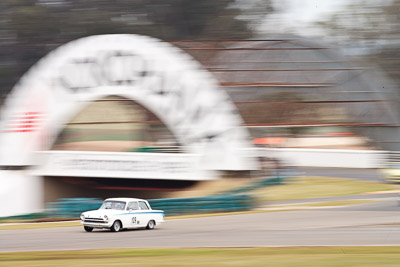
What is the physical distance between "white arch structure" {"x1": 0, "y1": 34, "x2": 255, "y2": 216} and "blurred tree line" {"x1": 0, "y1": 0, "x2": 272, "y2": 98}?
38760 mm

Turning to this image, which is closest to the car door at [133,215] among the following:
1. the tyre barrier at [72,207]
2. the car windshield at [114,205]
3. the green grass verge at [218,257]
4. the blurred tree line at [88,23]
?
the car windshield at [114,205]

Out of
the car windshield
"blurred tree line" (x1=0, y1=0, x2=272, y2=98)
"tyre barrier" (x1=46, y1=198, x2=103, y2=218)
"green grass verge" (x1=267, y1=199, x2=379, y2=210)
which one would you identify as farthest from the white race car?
"blurred tree line" (x1=0, y1=0, x2=272, y2=98)

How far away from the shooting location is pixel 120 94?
30375mm

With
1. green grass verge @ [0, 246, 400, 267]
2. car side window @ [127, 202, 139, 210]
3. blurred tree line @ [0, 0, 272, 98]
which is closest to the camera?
green grass verge @ [0, 246, 400, 267]

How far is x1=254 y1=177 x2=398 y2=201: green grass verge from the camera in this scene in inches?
1163

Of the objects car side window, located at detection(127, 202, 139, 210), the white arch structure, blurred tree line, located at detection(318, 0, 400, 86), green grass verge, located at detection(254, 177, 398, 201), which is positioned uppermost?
blurred tree line, located at detection(318, 0, 400, 86)

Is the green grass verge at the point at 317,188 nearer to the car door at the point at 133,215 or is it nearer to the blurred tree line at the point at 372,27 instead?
the car door at the point at 133,215

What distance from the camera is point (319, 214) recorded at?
70.0ft

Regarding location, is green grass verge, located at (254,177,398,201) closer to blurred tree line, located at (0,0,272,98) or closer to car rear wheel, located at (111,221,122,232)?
car rear wheel, located at (111,221,122,232)

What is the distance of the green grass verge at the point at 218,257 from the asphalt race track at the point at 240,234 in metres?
0.92

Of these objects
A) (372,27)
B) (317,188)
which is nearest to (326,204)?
(317,188)

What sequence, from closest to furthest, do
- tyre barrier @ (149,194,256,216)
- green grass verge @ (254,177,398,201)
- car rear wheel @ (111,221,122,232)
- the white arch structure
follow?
1. car rear wheel @ (111,221,122,232)
2. tyre barrier @ (149,194,256,216)
3. the white arch structure
4. green grass verge @ (254,177,398,201)

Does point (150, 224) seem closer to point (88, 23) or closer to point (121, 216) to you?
point (121, 216)

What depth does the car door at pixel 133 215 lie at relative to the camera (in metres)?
17.8
